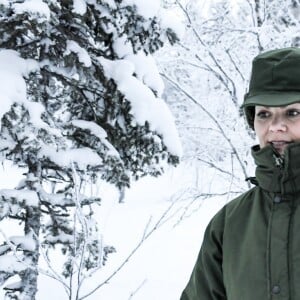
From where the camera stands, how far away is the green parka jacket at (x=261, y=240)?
5.19 feet

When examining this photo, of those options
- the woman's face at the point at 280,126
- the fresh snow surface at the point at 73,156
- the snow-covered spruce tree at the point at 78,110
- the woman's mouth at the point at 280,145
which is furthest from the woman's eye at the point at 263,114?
the fresh snow surface at the point at 73,156

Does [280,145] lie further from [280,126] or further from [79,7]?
[79,7]

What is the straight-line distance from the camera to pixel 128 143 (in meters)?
5.95

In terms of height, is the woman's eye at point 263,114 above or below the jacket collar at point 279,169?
above

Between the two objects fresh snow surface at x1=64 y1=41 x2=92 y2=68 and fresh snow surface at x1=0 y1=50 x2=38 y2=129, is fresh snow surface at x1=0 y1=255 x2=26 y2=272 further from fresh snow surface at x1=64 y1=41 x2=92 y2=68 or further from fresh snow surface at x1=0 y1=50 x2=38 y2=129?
fresh snow surface at x1=64 y1=41 x2=92 y2=68

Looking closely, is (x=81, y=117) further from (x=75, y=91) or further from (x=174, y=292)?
(x=174, y=292)

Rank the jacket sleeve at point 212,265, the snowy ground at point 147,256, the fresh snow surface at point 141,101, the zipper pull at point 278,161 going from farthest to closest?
1. the snowy ground at point 147,256
2. the fresh snow surface at point 141,101
3. the jacket sleeve at point 212,265
4. the zipper pull at point 278,161

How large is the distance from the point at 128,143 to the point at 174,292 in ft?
16.9

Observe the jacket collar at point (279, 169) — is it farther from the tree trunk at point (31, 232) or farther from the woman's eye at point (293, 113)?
the tree trunk at point (31, 232)

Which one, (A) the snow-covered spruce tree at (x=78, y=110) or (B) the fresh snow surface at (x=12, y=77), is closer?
(B) the fresh snow surface at (x=12, y=77)

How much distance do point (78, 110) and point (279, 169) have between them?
4808 mm

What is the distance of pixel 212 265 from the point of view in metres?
1.86

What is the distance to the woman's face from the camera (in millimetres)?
1670

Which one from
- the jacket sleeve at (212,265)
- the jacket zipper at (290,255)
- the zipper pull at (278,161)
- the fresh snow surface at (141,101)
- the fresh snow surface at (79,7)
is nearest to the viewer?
the jacket zipper at (290,255)
